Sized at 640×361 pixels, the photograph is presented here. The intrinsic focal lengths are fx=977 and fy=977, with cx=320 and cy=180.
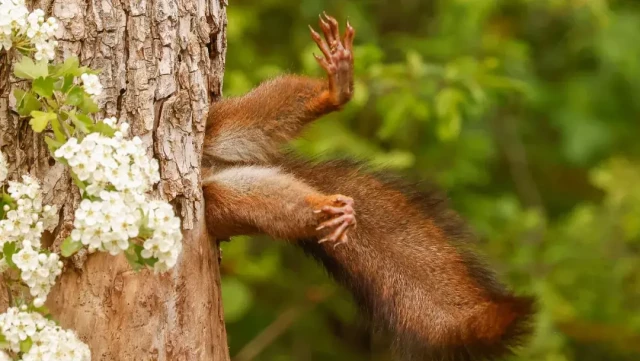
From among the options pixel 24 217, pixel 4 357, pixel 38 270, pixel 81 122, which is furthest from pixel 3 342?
pixel 81 122

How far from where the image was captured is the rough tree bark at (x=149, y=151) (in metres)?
2.50

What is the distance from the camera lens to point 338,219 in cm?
271

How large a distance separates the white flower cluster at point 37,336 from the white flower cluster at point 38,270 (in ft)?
0.15

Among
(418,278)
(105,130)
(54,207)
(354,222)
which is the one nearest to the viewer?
(105,130)

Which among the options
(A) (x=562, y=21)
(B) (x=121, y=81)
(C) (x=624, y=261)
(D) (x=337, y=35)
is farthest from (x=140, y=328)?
(A) (x=562, y=21)

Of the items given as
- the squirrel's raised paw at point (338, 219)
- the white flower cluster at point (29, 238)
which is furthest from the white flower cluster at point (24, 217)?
the squirrel's raised paw at point (338, 219)

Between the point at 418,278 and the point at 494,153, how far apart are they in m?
3.27

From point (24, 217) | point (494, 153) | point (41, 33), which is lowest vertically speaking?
point (24, 217)

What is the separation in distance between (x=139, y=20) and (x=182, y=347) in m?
0.90

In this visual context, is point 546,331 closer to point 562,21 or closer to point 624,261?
point 624,261

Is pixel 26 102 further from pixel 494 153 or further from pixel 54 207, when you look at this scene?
pixel 494 153

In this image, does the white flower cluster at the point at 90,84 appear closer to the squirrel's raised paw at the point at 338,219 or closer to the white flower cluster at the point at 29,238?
the white flower cluster at the point at 29,238

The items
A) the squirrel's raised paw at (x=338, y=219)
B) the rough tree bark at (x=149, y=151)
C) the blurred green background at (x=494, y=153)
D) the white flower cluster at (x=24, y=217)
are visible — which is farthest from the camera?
the blurred green background at (x=494, y=153)

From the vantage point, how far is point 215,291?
2840 millimetres
